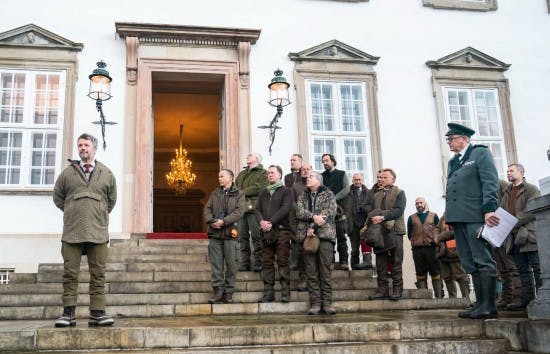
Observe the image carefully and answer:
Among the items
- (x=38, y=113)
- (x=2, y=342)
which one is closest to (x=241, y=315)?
(x=2, y=342)

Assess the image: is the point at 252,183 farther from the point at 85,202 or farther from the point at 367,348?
the point at 367,348

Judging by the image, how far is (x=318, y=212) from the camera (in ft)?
23.1

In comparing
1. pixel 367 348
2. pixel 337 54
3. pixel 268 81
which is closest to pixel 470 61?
pixel 337 54

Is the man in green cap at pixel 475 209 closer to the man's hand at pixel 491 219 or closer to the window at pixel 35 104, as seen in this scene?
the man's hand at pixel 491 219

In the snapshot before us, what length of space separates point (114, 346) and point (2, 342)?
91 centimetres

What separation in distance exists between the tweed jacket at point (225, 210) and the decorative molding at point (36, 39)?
545 centimetres

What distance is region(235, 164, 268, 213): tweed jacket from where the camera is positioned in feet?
29.5

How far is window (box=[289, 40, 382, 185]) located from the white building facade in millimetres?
29

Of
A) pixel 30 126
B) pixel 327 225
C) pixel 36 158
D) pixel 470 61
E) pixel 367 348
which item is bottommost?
pixel 367 348

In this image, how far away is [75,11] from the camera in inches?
458

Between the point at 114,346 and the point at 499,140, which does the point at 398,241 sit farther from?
the point at 499,140

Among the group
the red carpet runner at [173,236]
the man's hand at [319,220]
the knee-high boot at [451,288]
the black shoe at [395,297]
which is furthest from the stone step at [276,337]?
the red carpet runner at [173,236]

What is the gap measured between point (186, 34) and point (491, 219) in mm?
7866

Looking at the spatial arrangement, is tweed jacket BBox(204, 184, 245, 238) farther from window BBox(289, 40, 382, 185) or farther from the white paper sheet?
window BBox(289, 40, 382, 185)
